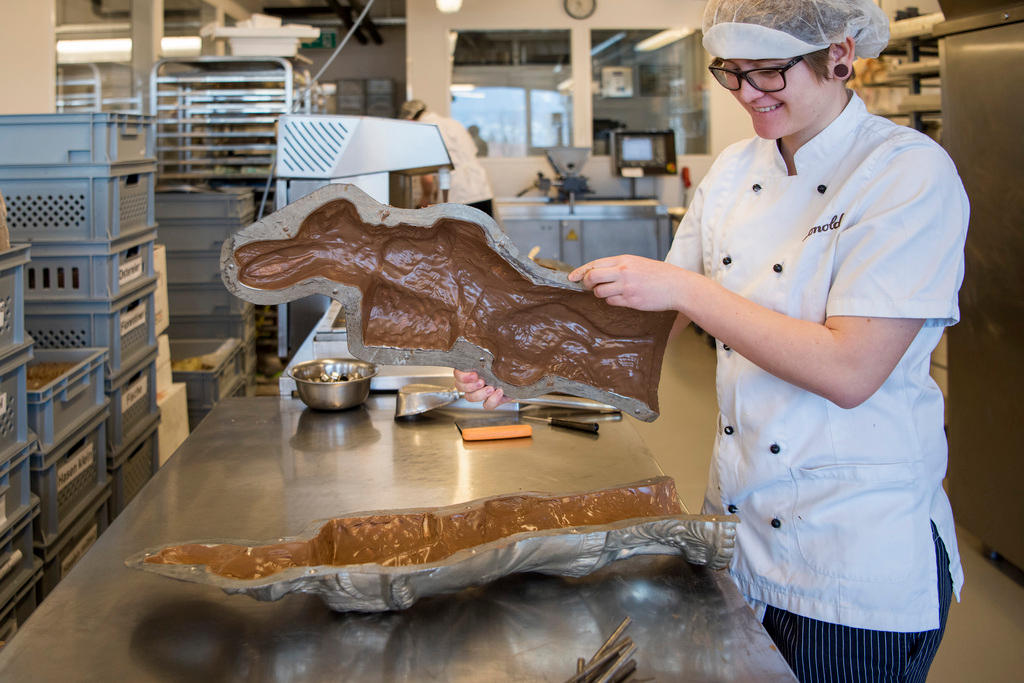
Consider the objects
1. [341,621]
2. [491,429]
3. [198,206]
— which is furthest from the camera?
[198,206]

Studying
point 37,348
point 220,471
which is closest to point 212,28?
point 37,348

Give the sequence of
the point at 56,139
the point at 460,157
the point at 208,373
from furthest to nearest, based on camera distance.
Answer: the point at 460,157
the point at 208,373
the point at 56,139

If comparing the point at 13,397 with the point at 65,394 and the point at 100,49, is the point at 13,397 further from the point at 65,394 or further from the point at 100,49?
the point at 100,49

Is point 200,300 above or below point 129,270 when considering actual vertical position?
below

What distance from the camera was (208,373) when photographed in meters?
→ 4.04

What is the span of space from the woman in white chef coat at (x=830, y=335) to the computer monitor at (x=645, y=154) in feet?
20.5

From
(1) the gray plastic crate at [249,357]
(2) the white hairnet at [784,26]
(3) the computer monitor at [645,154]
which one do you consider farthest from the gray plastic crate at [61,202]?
(3) the computer monitor at [645,154]

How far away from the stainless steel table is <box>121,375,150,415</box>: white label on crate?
1492 mm

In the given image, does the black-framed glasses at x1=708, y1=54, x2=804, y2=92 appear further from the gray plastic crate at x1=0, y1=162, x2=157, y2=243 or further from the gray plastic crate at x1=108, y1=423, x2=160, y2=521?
the gray plastic crate at x1=108, y1=423, x2=160, y2=521

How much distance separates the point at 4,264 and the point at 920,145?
2.16 m

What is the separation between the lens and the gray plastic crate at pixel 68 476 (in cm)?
246

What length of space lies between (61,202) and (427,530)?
2.19m

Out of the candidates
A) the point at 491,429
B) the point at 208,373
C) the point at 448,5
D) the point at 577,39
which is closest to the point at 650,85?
the point at 577,39

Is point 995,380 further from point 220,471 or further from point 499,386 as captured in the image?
point 220,471
